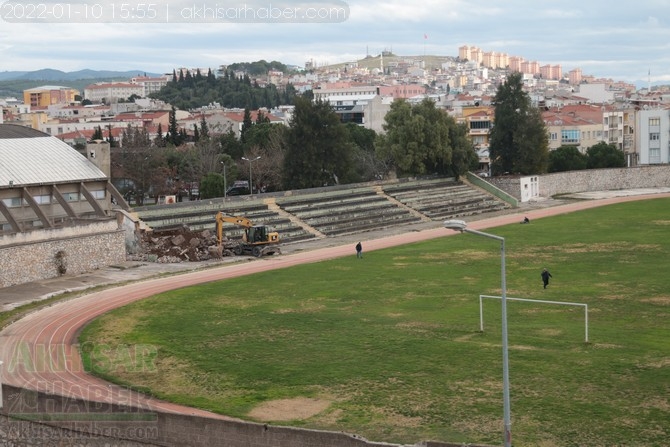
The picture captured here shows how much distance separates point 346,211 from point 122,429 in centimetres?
4873

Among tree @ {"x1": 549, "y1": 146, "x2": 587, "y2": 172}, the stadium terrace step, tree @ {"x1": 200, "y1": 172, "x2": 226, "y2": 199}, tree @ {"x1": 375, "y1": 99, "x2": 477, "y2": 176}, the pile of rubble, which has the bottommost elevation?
the pile of rubble

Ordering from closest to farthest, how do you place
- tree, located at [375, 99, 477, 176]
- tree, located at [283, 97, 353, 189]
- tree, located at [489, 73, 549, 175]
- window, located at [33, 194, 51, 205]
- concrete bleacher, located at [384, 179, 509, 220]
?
window, located at [33, 194, 51, 205] → concrete bleacher, located at [384, 179, 509, 220] → tree, located at [283, 97, 353, 189] → tree, located at [375, 99, 477, 176] → tree, located at [489, 73, 549, 175]

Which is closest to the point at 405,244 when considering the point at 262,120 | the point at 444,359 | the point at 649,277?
the point at 649,277

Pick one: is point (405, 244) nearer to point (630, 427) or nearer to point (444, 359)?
point (444, 359)

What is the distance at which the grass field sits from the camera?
82.9 feet

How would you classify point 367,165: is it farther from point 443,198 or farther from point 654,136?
point 654,136

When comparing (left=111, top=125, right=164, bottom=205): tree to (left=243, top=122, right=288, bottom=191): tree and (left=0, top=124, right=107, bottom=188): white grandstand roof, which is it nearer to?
(left=243, top=122, right=288, bottom=191): tree

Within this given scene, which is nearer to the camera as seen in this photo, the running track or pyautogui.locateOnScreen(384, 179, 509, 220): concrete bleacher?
the running track

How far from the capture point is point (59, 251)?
50812 mm

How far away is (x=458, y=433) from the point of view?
2402 cm

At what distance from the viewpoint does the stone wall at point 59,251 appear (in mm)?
48156

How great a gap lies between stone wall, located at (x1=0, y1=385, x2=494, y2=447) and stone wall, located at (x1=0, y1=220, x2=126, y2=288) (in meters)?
23.0

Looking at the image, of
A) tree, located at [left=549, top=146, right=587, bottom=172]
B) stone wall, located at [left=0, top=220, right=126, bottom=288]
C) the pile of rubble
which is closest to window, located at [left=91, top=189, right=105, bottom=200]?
the pile of rubble

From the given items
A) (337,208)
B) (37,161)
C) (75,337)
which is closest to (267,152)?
(337,208)
